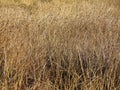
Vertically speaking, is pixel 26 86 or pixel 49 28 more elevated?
pixel 49 28

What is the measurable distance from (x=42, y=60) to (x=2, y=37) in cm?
69

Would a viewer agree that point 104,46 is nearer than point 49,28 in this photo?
Yes

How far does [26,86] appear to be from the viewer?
110 inches

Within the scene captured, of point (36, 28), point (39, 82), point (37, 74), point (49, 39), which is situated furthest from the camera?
point (36, 28)

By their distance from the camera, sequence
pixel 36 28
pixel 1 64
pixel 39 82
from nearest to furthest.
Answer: pixel 39 82 → pixel 1 64 → pixel 36 28

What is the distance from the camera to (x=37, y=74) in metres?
2.91

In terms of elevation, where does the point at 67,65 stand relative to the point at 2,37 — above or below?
below

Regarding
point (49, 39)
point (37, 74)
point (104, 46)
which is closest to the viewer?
point (37, 74)

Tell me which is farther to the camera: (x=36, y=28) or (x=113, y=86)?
(x=36, y=28)

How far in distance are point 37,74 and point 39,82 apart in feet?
0.77

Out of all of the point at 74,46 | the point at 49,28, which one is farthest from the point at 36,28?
the point at 74,46

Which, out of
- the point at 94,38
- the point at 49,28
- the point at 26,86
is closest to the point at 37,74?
the point at 26,86

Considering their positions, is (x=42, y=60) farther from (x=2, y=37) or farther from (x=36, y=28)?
(x=36, y=28)

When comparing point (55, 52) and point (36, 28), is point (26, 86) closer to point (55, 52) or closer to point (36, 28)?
point (55, 52)
